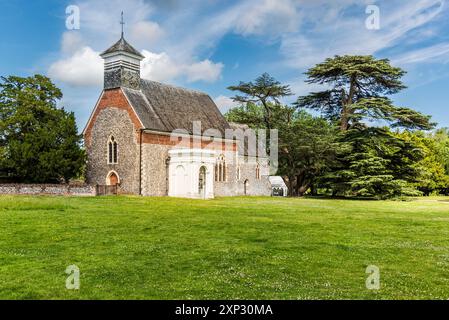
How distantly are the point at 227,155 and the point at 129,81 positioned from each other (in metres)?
12.3

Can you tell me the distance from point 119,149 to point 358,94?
26639 millimetres

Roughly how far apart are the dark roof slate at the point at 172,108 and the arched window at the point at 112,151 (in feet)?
12.9

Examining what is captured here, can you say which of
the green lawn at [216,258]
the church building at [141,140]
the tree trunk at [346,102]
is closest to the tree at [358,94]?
the tree trunk at [346,102]

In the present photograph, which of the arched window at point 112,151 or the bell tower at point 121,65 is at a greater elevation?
the bell tower at point 121,65

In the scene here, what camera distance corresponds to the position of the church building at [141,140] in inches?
1483

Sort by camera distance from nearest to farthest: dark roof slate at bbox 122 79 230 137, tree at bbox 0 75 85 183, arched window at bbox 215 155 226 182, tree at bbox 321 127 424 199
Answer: tree at bbox 0 75 85 183 → dark roof slate at bbox 122 79 230 137 → tree at bbox 321 127 424 199 → arched window at bbox 215 155 226 182

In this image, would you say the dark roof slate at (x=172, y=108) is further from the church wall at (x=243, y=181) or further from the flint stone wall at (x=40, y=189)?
the flint stone wall at (x=40, y=189)

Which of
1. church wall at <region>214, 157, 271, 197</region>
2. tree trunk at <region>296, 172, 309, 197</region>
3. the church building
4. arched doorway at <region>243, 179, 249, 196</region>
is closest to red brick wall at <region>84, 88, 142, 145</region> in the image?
the church building

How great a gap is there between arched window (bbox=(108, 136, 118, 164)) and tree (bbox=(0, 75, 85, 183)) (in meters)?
2.32

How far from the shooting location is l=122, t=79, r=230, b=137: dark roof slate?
127 feet

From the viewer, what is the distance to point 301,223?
17.7 meters

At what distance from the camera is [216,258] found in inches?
419

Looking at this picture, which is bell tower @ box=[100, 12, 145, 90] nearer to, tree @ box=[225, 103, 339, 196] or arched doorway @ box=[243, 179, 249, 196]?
tree @ box=[225, 103, 339, 196]

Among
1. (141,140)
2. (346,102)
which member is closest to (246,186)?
(346,102)
